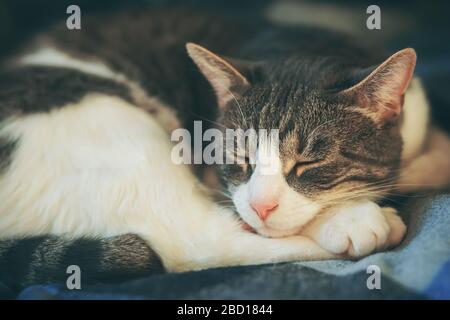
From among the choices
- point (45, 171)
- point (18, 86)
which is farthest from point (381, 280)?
point (18, 86)

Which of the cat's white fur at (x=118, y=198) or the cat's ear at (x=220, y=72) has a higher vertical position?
the cat's ear at (x=220, y=72)

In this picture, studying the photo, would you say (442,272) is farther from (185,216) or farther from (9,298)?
(9,298)

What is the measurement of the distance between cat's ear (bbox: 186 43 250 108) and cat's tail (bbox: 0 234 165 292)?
1.76ft

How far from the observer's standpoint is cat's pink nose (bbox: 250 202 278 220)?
1.16 metres

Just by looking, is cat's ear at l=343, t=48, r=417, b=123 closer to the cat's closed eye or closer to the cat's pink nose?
the cat's closed eye

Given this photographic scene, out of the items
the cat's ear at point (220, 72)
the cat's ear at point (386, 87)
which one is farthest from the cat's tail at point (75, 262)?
the cat's ear at point (386, 87)

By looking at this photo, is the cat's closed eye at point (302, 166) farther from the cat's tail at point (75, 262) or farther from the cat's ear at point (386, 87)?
the cat's tail at point (75, 262)

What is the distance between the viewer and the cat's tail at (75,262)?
3.56ft

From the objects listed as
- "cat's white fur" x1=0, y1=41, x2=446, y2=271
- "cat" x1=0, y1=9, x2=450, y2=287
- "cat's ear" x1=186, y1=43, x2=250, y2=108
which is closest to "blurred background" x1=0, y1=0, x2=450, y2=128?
"cat" x1=0, y1=9, x2=450, y2=287

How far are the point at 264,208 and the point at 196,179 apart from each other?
0.93ft

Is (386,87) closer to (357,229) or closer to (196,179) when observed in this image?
(357,229)

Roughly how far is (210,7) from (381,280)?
4.98 feet

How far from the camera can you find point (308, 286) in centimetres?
101

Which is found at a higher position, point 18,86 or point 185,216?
Answer: point 18,86
